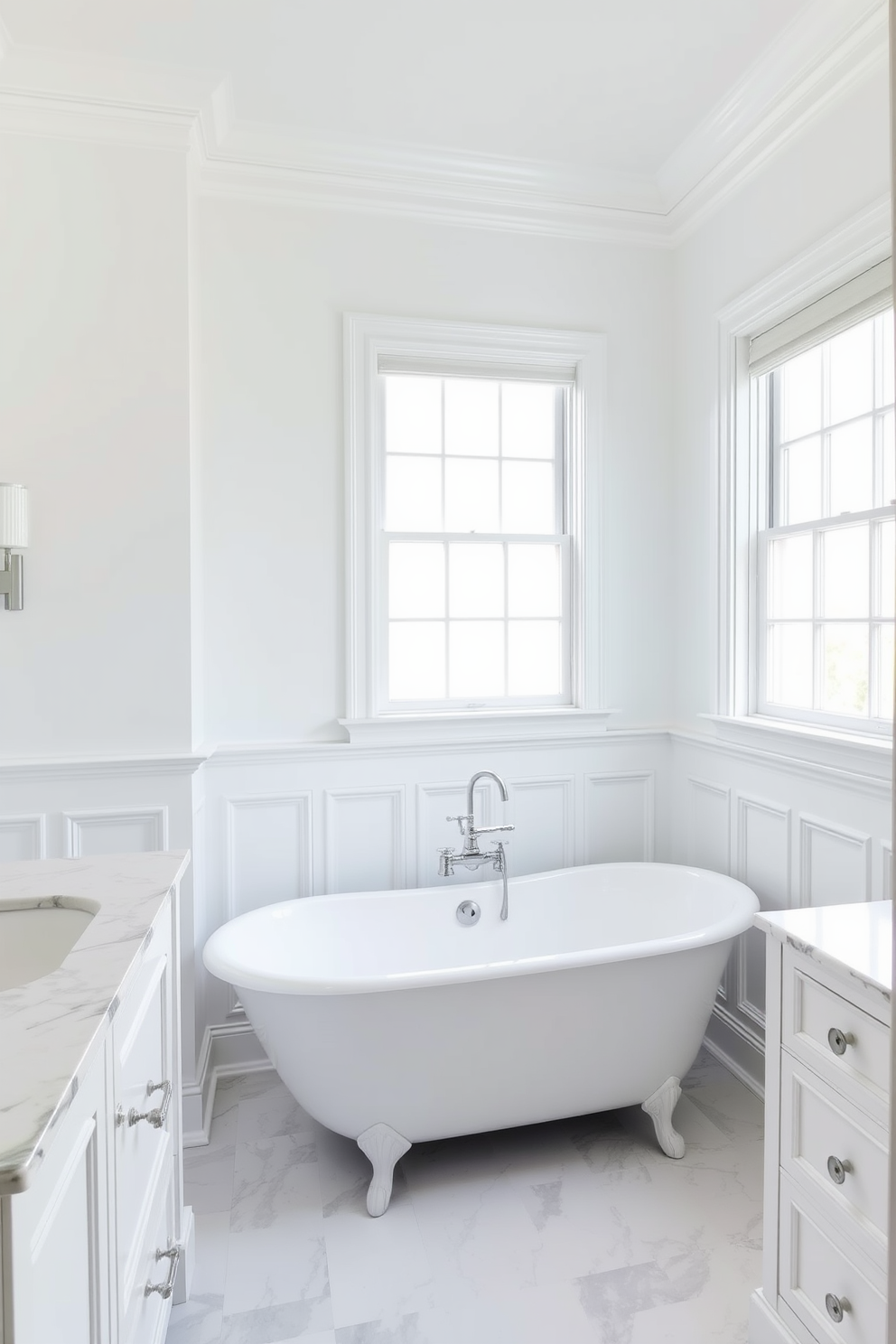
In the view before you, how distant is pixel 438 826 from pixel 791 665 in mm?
1295

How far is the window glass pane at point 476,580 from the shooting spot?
2910 millimetres

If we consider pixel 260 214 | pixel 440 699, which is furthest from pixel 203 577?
pixel 260 214

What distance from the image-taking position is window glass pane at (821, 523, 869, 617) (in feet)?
7.18

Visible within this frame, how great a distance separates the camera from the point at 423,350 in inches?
108

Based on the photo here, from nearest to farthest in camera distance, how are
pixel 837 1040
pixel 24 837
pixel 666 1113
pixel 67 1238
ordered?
pixel 67 1238, pixel 837 1040, pixel 666 1113, pixel 24 837

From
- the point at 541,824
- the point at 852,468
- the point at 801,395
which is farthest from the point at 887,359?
the point at 541,824

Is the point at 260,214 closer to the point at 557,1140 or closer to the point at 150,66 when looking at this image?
the point at 150,66

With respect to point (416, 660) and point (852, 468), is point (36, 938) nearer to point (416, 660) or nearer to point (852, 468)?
point (416, 660)

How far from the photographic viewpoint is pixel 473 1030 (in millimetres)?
1934

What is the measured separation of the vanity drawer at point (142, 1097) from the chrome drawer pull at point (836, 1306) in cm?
115

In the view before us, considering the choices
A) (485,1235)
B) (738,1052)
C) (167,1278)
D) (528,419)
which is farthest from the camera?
(528,419)

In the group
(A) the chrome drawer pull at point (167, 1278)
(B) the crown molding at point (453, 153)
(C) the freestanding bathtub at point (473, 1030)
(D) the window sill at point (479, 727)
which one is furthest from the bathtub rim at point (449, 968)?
(B) the crown molding at point (453, 153)

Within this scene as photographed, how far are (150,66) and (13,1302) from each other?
8.95 feet

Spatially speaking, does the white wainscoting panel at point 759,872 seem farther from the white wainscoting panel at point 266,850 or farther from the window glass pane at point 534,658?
the white wainscoting panel at point 266,850
